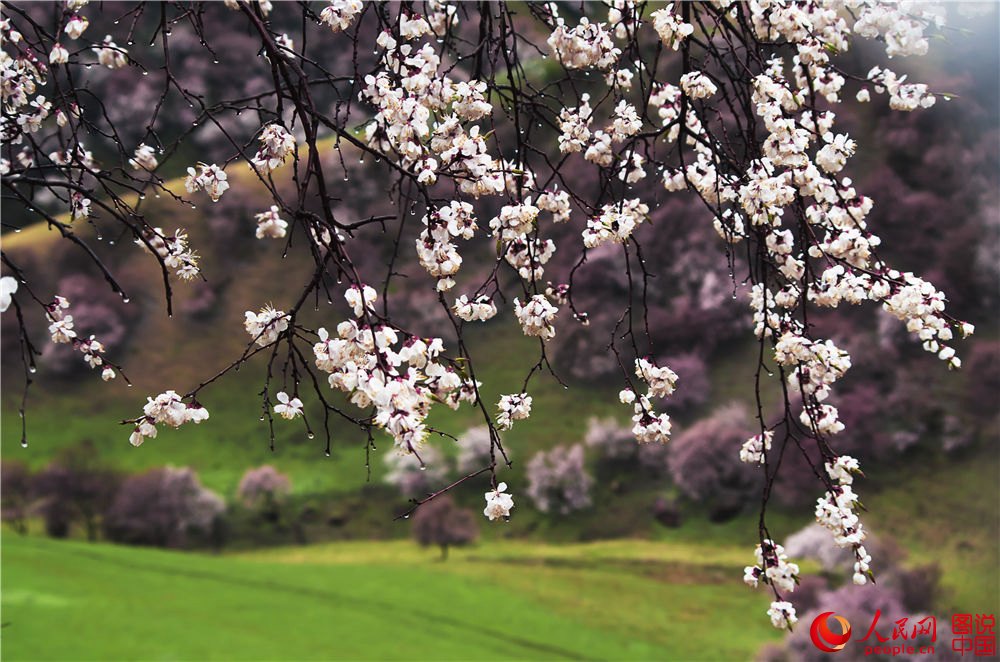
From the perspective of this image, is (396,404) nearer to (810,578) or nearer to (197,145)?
(810,578)

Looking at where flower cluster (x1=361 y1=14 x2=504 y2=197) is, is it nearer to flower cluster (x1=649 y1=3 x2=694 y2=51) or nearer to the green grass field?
flower cluster (x1=649 y1=3 x2=694 y2=51)

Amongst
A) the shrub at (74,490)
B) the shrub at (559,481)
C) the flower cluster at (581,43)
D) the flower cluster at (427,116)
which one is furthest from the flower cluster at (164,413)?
the shrub at (74,490)

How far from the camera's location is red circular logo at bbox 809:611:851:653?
10.4 feet

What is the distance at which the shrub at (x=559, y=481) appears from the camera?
13.4ft

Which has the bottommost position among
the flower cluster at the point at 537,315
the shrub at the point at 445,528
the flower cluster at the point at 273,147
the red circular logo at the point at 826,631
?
the red circular logo at the point at 826,631

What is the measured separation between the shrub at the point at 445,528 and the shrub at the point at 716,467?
1.14 metres

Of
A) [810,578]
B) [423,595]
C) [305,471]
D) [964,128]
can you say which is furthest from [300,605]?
[964,128]

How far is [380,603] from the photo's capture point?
3.69 m

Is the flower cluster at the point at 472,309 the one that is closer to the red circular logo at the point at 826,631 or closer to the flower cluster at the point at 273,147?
the flower cluster at the point at 273,147

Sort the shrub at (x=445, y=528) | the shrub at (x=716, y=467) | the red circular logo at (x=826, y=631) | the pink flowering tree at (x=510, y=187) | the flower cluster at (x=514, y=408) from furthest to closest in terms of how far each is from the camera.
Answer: the shrub at (x=445, y=528)
the shrub at (x=716, y=467)
the red circular logo at (x=826, y=631)
the flower cluster at (x=514, y=408)
the pink flowering tree at (x=510, y=187)

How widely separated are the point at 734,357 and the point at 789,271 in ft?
8.92

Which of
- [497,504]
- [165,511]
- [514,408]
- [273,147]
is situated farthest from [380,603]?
[273,147]

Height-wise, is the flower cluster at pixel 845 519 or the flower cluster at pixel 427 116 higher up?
the flower cluster at pixel 427 116

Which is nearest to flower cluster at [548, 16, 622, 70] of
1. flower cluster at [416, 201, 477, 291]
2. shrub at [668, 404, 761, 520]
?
flower cluster at [416, 201, 477, 291]
